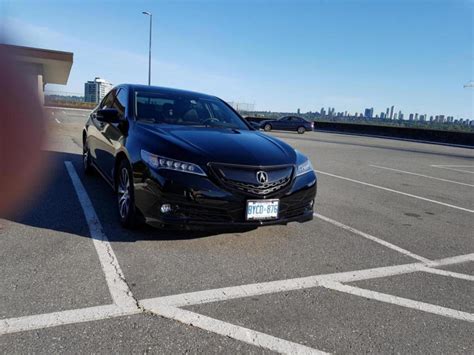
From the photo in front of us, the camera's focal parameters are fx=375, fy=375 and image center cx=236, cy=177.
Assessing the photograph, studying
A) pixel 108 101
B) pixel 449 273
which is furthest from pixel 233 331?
pixel 108 101

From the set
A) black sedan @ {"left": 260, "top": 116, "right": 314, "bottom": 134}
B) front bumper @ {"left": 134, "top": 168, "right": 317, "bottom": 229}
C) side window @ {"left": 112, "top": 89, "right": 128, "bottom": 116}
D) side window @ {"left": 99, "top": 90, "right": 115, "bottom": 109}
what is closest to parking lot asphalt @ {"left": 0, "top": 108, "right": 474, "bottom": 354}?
front bumper @ {"left": 134, "top": 168, "right": 317, "bottom": 229}

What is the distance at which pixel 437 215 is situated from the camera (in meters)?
5.75

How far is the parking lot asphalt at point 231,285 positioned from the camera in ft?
7.58

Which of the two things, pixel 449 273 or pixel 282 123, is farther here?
pixel 282 123

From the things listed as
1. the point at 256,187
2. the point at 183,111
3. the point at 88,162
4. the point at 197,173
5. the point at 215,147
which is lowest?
the point at 88,162

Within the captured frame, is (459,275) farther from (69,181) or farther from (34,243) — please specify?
(69,181)

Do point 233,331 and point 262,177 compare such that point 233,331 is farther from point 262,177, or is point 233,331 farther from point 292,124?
point 292,124

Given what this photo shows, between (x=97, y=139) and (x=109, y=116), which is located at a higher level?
(x=109, y=116)

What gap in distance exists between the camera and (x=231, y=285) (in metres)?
2.99

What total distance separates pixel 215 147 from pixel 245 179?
1.54 ft

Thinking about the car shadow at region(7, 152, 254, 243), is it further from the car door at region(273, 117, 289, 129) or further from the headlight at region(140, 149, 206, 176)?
the car door at region(273, 117, 289, 129)

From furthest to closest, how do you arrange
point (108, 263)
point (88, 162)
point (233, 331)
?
point (88, 162) < point (108, 263) < point (233, 331)

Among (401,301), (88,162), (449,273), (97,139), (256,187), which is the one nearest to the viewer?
(401,301)

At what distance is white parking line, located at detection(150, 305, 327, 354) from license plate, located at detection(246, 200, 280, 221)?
113 cm
